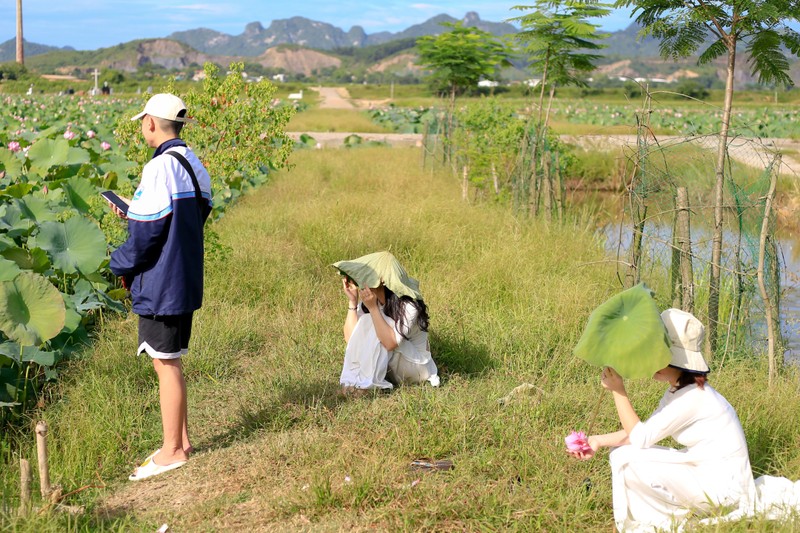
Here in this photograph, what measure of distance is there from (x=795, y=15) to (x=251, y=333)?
3.54 meters

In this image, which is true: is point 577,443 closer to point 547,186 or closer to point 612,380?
point 612,380

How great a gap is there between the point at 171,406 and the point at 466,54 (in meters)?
12.1

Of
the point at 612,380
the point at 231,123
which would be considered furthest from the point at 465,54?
the point at 612,380

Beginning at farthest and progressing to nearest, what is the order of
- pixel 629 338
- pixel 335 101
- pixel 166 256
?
1. pixel 335 101
2. pixel 166 256
3. pixel 629 338

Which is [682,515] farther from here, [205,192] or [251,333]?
[251,333]

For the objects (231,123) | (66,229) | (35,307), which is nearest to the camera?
(35,307)

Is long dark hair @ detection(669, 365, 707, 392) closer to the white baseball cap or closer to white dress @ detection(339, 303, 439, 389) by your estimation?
white dress @ detection(339, 303, 439, 389)

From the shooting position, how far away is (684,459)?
9.96ft

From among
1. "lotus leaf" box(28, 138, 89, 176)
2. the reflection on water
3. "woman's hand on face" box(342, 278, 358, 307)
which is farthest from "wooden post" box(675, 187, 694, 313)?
"lotus leaf" box(28, 138, 89, 176)

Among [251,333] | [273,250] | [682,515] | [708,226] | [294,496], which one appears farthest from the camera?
[273,250]

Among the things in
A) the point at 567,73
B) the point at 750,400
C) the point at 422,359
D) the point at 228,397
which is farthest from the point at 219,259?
the point at 567,73

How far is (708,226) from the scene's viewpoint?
223 inches

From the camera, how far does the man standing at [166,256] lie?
3.53 metres

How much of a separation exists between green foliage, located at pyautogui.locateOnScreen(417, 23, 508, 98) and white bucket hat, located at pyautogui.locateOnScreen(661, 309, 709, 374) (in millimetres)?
12025
